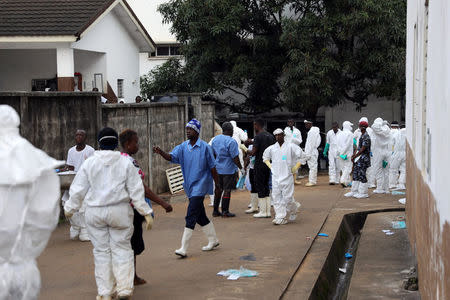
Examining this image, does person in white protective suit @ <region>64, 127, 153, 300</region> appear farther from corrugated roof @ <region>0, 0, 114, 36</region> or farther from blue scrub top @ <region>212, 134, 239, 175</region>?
corrugated roof @ <region>0, 0, 114, 36</region>

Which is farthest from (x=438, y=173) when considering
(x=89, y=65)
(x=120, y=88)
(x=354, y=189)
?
(x=120, y=88)

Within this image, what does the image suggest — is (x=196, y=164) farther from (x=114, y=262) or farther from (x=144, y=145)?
(x=144, y=145)

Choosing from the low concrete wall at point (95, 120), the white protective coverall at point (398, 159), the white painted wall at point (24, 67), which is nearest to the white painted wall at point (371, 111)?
the white protective coverall at point (398, 159)

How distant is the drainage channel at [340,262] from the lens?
902cm

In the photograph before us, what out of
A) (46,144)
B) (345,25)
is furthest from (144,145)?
(345,25)

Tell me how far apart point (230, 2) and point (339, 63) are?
13.3 feet

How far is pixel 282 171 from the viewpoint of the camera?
12.6 metres

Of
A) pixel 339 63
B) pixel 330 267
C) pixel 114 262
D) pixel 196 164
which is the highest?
pixel 339 63

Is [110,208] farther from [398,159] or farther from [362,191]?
[398,159]

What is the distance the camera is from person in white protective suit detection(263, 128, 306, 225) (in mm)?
12539

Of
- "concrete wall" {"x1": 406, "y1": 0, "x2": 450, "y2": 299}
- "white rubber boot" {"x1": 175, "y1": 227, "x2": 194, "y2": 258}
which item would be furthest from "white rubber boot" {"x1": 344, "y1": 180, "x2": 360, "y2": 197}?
"concrete wall" {"x1": 406, "y1": 0, "x2": 450, "y2": 299}

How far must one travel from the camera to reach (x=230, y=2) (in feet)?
74.6

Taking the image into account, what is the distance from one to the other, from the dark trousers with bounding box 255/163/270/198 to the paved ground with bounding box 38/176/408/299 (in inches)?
20.8

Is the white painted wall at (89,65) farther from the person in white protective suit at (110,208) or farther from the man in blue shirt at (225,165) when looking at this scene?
the person in white protective suit at (110,208)
